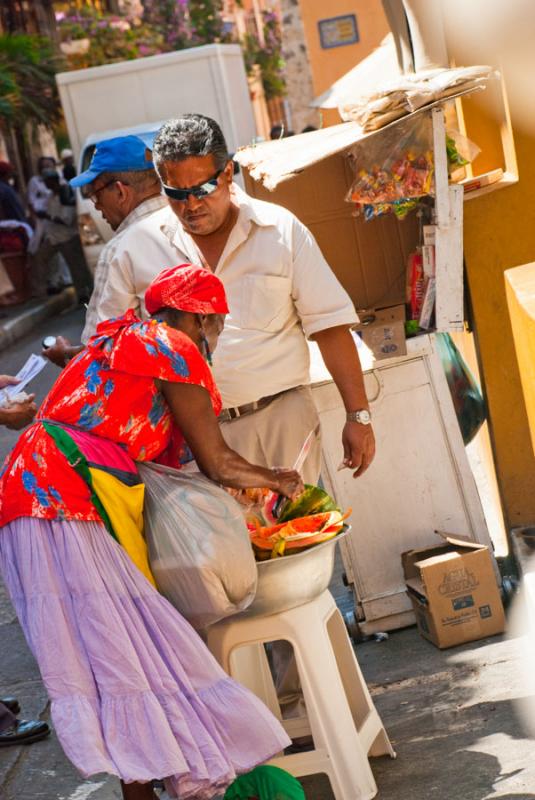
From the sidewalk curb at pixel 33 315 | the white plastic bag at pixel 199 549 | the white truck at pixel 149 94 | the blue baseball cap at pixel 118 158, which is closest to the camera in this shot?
the white plastic bag at pixel 199 549

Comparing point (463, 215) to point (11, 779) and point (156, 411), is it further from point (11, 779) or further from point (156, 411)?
point (11, 779)

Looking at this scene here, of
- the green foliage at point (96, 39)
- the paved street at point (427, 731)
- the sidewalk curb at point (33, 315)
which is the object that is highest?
the green foliage at point (96, 39)

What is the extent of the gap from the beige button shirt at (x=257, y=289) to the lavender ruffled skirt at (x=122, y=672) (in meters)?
1.07

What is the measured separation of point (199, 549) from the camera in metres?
3.49

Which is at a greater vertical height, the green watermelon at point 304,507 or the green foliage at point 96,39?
the green foliage at point 96,39

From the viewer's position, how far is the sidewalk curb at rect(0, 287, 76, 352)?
14.9 m

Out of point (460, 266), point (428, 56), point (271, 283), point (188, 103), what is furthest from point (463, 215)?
point (188, 103)

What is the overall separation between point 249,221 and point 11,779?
2.05 meters

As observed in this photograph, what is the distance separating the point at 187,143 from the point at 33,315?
1247 cm

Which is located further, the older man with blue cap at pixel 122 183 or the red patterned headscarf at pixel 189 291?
the older man with blue cap at pixel 122 183

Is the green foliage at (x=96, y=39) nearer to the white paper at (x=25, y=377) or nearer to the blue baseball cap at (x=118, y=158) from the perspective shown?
the blue baseball cap at (x=118, y=158)

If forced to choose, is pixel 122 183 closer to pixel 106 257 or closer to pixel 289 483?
pixel 106 257

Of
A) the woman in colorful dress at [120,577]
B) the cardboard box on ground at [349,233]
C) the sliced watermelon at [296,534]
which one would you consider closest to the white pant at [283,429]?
the sliced watermelon at [296,534]

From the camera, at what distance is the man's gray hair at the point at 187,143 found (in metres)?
4.03
